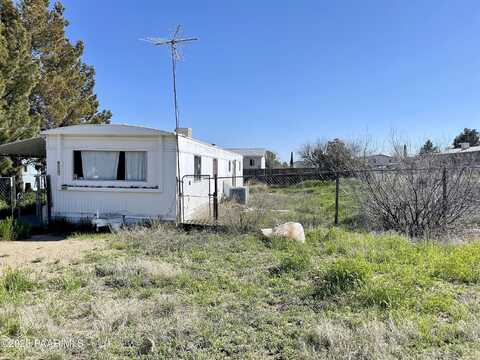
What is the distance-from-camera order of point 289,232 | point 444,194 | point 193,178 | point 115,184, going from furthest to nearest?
point 193,178 < point 115,184 < point 444,194 < point 289,232

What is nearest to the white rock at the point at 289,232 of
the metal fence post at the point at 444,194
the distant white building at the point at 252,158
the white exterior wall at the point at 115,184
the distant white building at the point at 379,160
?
the distant white building at the point at 379,160

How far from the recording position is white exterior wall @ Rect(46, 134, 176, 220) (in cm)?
919

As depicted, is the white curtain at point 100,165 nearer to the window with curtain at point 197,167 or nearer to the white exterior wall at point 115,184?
the white exterior wall at point 115,184

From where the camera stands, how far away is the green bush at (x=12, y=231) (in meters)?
7.95

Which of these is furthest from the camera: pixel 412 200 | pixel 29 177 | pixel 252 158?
pixel 252 158

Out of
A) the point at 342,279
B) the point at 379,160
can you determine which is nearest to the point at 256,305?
the point at 342,279

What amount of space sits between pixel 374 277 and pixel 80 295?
374cm

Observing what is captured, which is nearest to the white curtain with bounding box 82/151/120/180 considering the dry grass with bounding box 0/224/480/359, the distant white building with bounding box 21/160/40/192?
the dry grass with bounding box 0/224/480/359

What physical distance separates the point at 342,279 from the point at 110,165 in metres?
7.16

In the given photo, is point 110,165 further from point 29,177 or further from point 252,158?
point 252,158

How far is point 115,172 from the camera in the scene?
9.51m

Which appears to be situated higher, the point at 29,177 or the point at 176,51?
the point at 176,51

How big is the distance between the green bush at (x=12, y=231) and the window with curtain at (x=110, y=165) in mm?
1869

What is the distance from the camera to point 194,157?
Answer: 11070 millimetres
